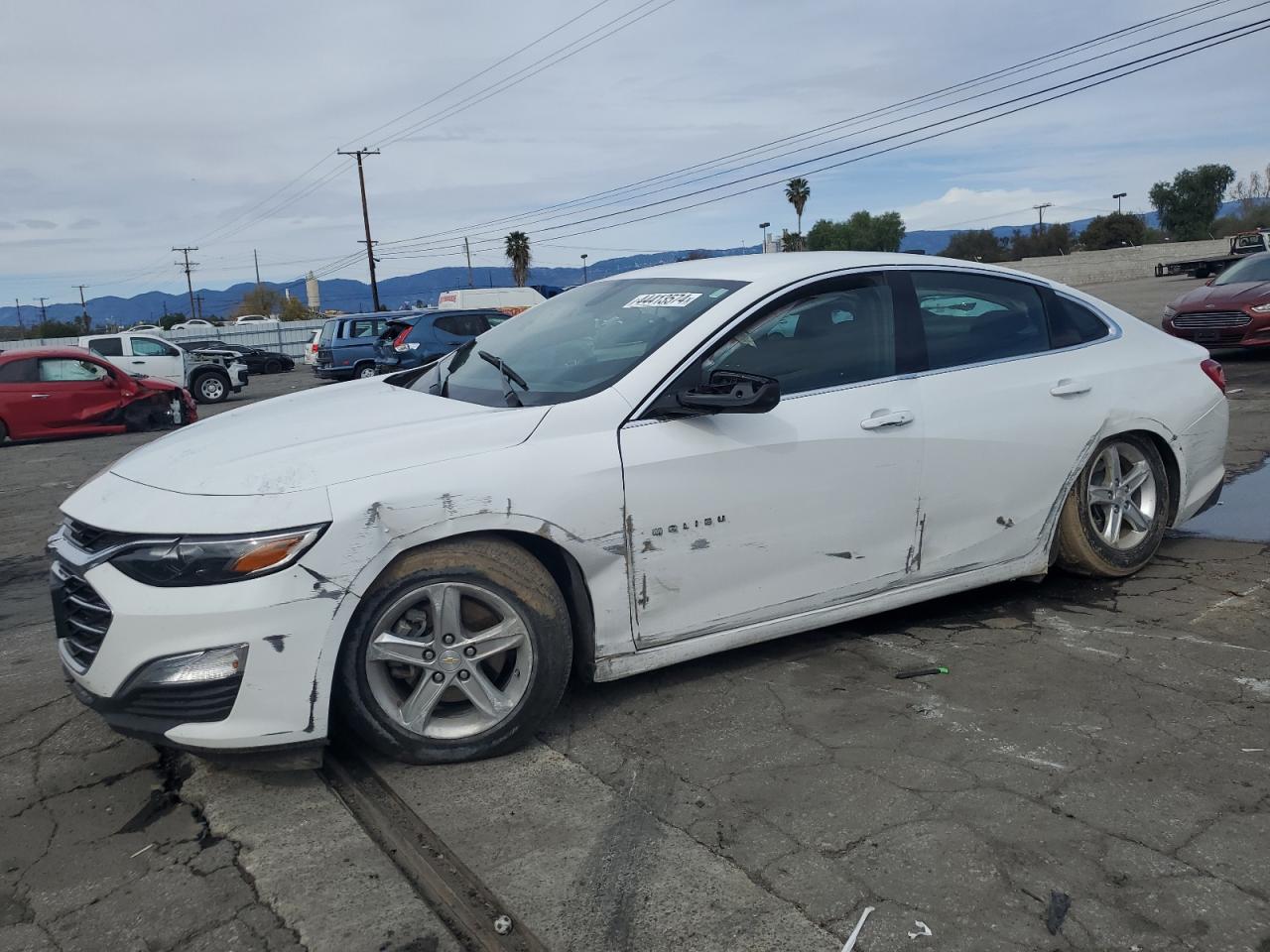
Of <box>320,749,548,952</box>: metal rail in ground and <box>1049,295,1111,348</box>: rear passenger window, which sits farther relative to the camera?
<box>1049,295,1111,348</box>: rear passenger window

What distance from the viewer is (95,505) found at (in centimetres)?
329

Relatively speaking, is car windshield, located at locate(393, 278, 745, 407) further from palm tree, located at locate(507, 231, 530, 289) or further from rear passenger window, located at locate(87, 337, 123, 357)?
palm tree, located at locate(507, 231, 530, 289)

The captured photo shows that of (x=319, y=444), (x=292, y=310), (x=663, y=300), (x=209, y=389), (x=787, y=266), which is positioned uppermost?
(x=292, y=310)

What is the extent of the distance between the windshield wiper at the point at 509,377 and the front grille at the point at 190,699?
1293 mm

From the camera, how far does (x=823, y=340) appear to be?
4016 millimetres

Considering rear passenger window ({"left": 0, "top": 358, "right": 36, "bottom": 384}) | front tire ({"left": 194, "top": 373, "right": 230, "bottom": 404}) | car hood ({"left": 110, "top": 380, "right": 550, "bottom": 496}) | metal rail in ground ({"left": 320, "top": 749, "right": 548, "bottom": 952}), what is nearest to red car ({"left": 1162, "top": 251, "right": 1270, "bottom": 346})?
car hood ({"left": 110, "top": 380, "right": 550, "bottom": 496})

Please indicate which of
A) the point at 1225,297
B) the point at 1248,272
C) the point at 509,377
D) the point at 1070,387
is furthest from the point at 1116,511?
the point at 1248,272

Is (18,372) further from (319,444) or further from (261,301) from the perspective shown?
(261,301)

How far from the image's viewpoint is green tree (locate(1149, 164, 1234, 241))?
74.0 m

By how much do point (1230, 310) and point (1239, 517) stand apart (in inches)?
347

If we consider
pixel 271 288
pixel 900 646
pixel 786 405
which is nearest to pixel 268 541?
pixel 786 405

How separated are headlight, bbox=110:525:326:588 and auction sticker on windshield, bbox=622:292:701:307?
67.9 inches

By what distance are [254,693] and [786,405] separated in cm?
203

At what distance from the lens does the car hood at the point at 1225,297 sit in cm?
1340
